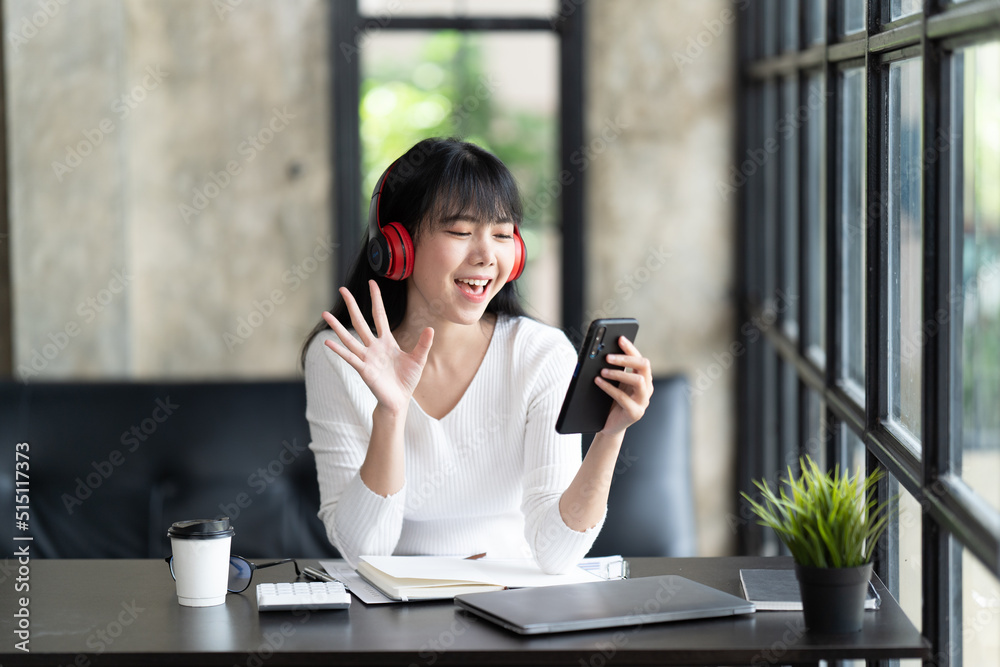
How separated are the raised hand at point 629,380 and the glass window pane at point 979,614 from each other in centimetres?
47

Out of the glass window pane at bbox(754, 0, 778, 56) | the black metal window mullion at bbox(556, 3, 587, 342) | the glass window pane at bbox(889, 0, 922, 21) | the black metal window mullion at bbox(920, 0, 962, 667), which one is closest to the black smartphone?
the black metal window mullion at bbox(920, 0, 962, 667)

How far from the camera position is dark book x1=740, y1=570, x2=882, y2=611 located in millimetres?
1449

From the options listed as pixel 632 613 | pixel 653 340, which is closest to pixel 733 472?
pixel 653 340

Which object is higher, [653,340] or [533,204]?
[533,204]

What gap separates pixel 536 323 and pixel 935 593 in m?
0.90

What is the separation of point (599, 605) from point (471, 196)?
755 millimetres

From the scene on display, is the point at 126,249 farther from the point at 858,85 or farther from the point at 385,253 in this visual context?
the point at 858,85

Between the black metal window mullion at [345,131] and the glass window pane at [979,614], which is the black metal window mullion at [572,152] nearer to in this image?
the black metal window mullion at [345,131]

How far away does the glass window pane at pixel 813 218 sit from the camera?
8.93ft

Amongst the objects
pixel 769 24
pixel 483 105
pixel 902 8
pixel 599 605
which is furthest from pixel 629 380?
pixel 483 105

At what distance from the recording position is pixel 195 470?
8.84 feet

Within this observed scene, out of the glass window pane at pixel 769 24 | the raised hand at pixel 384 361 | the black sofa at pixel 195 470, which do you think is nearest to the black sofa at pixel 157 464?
the black sofa at pixel 195 470

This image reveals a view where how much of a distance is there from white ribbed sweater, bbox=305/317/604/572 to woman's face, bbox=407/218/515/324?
19 centimetres

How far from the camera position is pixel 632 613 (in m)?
1.39
